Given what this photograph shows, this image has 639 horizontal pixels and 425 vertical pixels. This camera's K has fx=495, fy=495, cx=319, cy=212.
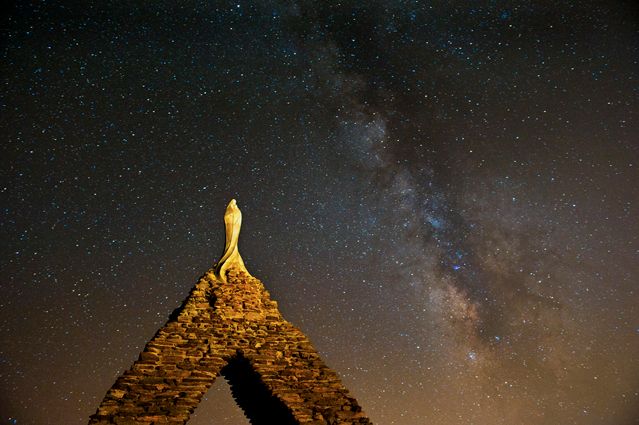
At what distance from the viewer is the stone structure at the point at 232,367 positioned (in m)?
6.51

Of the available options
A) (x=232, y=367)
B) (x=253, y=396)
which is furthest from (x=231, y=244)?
(x=253, y=396)

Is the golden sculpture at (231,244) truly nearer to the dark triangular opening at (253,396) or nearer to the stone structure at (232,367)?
the stone structure at (232,367)

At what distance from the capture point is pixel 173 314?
28.3ft

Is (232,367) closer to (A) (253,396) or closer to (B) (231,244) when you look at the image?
(A) (253,396)

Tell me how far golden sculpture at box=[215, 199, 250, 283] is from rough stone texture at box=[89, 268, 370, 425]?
13 centimetres

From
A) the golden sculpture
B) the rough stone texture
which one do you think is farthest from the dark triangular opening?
the golden sculpture

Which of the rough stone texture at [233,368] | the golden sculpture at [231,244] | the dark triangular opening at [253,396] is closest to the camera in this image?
the rough stone texture at [233,368]

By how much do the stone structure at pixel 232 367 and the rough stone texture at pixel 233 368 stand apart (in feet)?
0.04

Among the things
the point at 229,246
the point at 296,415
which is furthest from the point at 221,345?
the point at 229,246

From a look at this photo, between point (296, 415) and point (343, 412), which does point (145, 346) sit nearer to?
point (296, 415)

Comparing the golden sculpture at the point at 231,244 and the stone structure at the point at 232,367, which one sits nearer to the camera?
the stone structure at the point at 232,367

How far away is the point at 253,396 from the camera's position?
804cm

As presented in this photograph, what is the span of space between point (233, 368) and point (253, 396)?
1.81 feet

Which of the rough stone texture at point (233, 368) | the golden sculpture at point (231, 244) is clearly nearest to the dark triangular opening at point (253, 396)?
the rough stone texture at point (233, 368)
